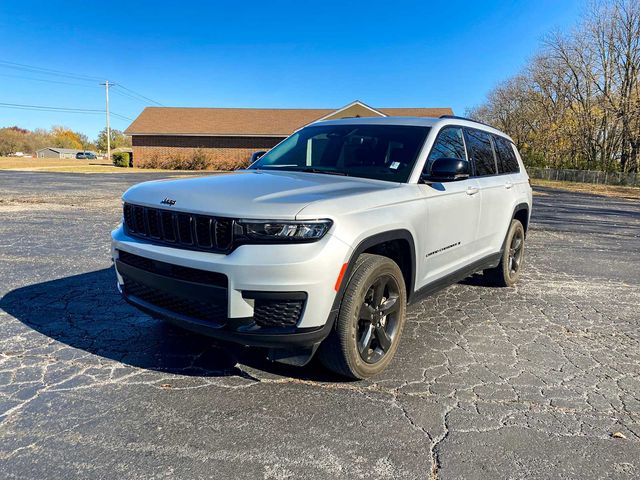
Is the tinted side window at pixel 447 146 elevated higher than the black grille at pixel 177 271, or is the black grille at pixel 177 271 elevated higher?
the tinted side window at pixel 447 146

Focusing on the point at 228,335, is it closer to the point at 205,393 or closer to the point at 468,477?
the point at 205,393

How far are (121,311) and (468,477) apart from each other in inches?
141

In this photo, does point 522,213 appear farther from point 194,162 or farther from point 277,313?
point 194,162

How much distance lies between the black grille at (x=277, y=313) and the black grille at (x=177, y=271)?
0.81 feet

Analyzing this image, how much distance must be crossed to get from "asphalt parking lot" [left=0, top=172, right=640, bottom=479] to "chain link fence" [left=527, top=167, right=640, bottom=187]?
115ft

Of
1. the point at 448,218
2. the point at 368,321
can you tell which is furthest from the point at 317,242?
the point at 448,218

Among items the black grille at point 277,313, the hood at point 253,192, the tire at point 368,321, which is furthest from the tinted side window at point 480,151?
the black grille at point 277,313

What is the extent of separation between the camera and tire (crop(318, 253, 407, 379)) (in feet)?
9.84

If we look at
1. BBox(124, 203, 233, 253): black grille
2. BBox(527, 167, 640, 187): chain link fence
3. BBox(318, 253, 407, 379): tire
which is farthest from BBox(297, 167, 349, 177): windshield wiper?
BBox(527, 167, 640, 187): chain link fence

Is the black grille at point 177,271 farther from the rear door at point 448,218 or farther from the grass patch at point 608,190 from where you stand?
the grass patch at point 608,190

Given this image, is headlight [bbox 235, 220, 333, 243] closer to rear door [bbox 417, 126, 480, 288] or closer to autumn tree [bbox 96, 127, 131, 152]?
rear door [bbox 417, 126, 480, 288]

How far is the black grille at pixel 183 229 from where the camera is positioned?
281 cm

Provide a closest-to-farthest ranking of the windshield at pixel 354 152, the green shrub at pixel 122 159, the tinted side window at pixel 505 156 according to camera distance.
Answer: the windshield at pixel 354 152, the tinted side window at pixel 505 156, the green shrub at pixel 122 159

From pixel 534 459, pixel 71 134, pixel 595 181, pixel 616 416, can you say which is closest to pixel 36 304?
pixel 534 459
